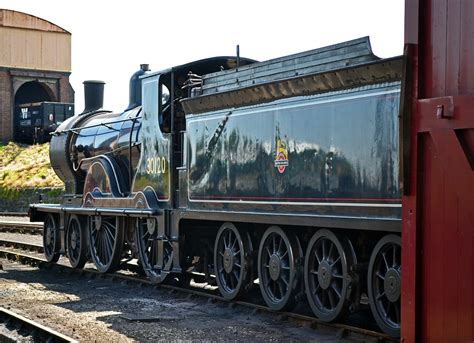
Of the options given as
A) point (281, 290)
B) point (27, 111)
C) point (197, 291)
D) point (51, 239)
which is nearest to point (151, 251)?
point (197, 291)

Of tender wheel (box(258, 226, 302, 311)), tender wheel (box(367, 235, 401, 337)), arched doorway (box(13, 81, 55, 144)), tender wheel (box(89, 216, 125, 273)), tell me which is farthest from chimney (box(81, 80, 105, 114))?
arched doorway (box(13, 81, 55, 144))

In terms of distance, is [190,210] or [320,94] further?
[190,210]

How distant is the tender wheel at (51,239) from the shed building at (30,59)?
34.9m

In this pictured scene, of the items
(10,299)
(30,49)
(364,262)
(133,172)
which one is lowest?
(10,299)

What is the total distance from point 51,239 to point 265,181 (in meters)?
7.98

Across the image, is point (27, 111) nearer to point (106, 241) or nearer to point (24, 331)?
point (106, 241)

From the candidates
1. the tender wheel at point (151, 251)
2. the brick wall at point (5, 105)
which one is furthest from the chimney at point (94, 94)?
the brick wall at point (5, 105)

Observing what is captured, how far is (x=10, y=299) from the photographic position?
37.0 ft

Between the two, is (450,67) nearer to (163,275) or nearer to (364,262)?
(364,262)

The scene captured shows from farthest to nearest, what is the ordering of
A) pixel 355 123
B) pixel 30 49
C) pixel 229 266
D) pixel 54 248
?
1. pixel 30 49
2. pixel 54 248
3. pixel 229 266
4. pixel 355 123

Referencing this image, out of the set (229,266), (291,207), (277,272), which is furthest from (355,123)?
(229,266)

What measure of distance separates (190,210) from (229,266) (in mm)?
1122

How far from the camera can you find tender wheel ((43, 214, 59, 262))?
16188mm

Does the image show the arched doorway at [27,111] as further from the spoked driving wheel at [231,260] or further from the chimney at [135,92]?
the spoked driving wheel at [231,260]
